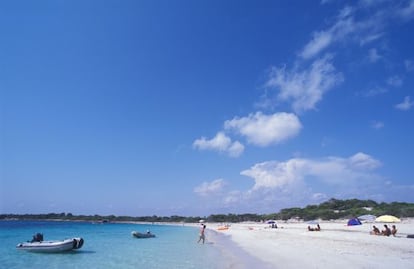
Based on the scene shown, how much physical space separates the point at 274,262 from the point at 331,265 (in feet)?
8.13

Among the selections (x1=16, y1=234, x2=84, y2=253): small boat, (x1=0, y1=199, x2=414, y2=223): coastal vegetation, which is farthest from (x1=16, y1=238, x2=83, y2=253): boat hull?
(x1=0, y1=199, x2=414, y2=223): coastal vegetation

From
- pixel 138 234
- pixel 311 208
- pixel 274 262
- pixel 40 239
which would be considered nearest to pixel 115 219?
pixel 311 208

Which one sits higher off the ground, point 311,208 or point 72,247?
point 311,208

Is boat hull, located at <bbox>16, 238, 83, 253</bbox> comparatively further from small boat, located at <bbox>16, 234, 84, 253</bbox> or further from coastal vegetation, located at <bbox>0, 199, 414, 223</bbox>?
coastal vegetation, located at <bbox>0, 199, 414, 223</bbox>

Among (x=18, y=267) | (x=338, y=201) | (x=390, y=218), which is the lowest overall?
(x=18, y=267)

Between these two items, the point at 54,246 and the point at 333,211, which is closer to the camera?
the point at 54,246

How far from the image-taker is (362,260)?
11961 mm

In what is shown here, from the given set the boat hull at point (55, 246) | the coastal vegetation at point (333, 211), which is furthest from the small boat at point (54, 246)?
the coastal vegetation at point (333, 211)

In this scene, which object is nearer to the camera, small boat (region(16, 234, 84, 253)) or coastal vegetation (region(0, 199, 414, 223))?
small boat (region(16, 234, 84, 253))

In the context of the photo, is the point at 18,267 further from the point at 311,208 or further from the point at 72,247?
the point at 311,208

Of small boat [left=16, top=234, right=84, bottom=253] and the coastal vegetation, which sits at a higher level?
the coastal vegetation

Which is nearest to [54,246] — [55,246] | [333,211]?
[55,246]

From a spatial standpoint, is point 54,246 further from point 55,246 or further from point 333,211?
point 333,211

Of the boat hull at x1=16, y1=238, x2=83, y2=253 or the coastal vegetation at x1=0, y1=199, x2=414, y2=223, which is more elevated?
the coastal vegetation at x1=0, y1=199, x2=414, y2=223
